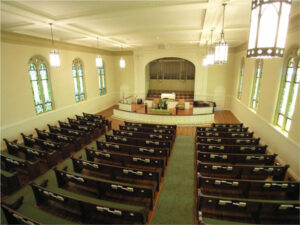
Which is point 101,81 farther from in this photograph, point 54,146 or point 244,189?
point 244,189

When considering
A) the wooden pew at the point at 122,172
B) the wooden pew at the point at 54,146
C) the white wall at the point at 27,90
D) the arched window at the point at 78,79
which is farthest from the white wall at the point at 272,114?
the arched window at the point at 78,79

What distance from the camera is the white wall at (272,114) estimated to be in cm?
459

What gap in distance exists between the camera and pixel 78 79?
10.2 meters

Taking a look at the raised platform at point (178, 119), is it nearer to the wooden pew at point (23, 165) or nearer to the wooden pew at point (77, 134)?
the wooden pew at point (77, 134)

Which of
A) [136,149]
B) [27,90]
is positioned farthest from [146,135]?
[27,90]

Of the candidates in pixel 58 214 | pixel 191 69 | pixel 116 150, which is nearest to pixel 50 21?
pixel 116 150

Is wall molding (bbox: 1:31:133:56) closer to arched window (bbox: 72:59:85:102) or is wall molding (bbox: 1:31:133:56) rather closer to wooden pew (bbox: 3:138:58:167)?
arched window (bbox: 72:59:85:102)

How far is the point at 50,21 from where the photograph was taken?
476 cm

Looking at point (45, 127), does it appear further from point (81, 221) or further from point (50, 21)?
point (81, 221)

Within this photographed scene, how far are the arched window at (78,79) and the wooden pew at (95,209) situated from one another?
743 cm

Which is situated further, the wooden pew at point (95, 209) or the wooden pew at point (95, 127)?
the wooden pew at point (95, 127)

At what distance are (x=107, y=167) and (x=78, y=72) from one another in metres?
8.10

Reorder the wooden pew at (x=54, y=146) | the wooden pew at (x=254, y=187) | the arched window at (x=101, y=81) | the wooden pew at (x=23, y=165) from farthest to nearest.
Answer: the arched window at (x=101, y=81) < the wooden pew at (x=54, y=146) < the wooden pew at (x=23, y=165) < the wooden pew at (x=254, y=187)

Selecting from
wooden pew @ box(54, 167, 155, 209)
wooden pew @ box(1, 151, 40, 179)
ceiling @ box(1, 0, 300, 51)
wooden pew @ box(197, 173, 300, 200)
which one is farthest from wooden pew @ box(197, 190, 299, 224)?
wooden pew @ box(1, 151, 40, 179)
